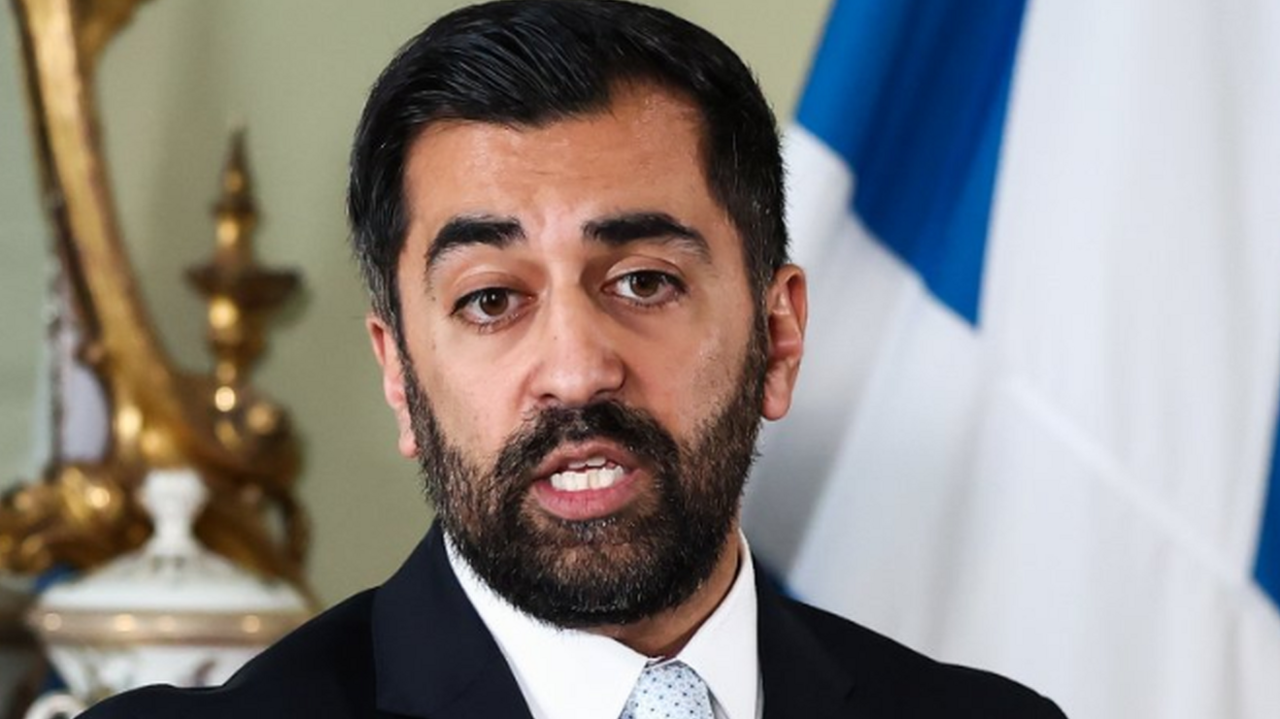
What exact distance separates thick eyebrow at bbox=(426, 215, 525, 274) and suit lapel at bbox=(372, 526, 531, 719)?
17 centimetres

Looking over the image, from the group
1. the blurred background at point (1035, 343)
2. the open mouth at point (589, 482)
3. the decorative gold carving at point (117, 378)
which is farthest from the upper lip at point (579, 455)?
the decorative gold carving at point (117, 378)

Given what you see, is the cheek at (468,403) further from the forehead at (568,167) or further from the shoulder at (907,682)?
the shoulder at (907,682)

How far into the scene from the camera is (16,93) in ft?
6.68

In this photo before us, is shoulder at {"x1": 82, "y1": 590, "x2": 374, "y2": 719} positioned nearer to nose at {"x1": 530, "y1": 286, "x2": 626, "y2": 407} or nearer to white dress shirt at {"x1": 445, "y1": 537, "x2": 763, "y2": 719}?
white dress shirt at {"x1": 445, "y1": 537, "x2": 763, "y2": 719}

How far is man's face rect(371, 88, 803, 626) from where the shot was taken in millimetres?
1278

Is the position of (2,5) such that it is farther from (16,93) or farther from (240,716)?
(240,716)

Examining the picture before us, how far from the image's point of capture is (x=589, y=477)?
1.28 meters

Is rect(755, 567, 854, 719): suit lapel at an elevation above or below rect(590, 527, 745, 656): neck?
below

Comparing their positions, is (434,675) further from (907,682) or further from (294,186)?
(294,186)

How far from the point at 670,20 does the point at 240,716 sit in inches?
18.4

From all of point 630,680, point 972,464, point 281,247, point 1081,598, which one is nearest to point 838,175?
point 972,464

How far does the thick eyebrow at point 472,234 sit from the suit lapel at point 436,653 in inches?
6.8

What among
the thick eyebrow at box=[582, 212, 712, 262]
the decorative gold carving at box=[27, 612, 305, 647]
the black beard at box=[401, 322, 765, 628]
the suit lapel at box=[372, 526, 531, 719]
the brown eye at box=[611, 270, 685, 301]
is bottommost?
the decorative gold carving at box=[27, 612, 305, 647]

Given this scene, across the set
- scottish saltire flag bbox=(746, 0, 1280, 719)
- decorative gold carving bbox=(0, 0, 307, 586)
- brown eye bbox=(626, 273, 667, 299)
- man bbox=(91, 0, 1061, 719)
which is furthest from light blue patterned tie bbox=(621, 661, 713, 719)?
decorative gold carving bbox=(0, 0, 307, 586)
